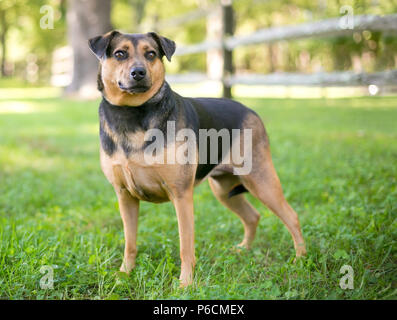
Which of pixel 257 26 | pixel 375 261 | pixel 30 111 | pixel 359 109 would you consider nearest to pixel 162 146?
pixel 375 261

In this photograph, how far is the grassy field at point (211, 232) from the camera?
3031mm

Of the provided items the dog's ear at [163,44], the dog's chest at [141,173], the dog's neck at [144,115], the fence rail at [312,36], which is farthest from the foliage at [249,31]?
the dog's chest at [141,173]

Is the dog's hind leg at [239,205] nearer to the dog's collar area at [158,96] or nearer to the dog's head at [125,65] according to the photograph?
the dog's collar area at [158,96]

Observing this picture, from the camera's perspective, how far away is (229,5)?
10.4 metres

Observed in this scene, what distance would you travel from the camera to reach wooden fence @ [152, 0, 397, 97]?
23.9ft

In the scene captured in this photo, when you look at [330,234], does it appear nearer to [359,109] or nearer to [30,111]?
[359,109]

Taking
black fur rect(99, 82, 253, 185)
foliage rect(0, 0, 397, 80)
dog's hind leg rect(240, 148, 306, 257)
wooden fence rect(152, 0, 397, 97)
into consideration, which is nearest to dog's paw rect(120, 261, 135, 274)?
black fur rect(99, 82, 253, 185)

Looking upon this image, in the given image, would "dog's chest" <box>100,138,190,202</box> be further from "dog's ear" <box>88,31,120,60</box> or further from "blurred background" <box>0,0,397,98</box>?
"blurred background" <box>0,0,397,98</box>

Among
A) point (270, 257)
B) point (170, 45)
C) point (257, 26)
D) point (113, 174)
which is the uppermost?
point (257, 26)

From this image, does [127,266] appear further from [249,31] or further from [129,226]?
[249,31]

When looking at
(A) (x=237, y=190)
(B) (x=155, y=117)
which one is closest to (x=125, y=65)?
(B) (x=155, y=117)

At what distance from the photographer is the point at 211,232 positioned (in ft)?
14.0

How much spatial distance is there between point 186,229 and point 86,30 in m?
15.3

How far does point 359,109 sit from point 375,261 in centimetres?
1008
